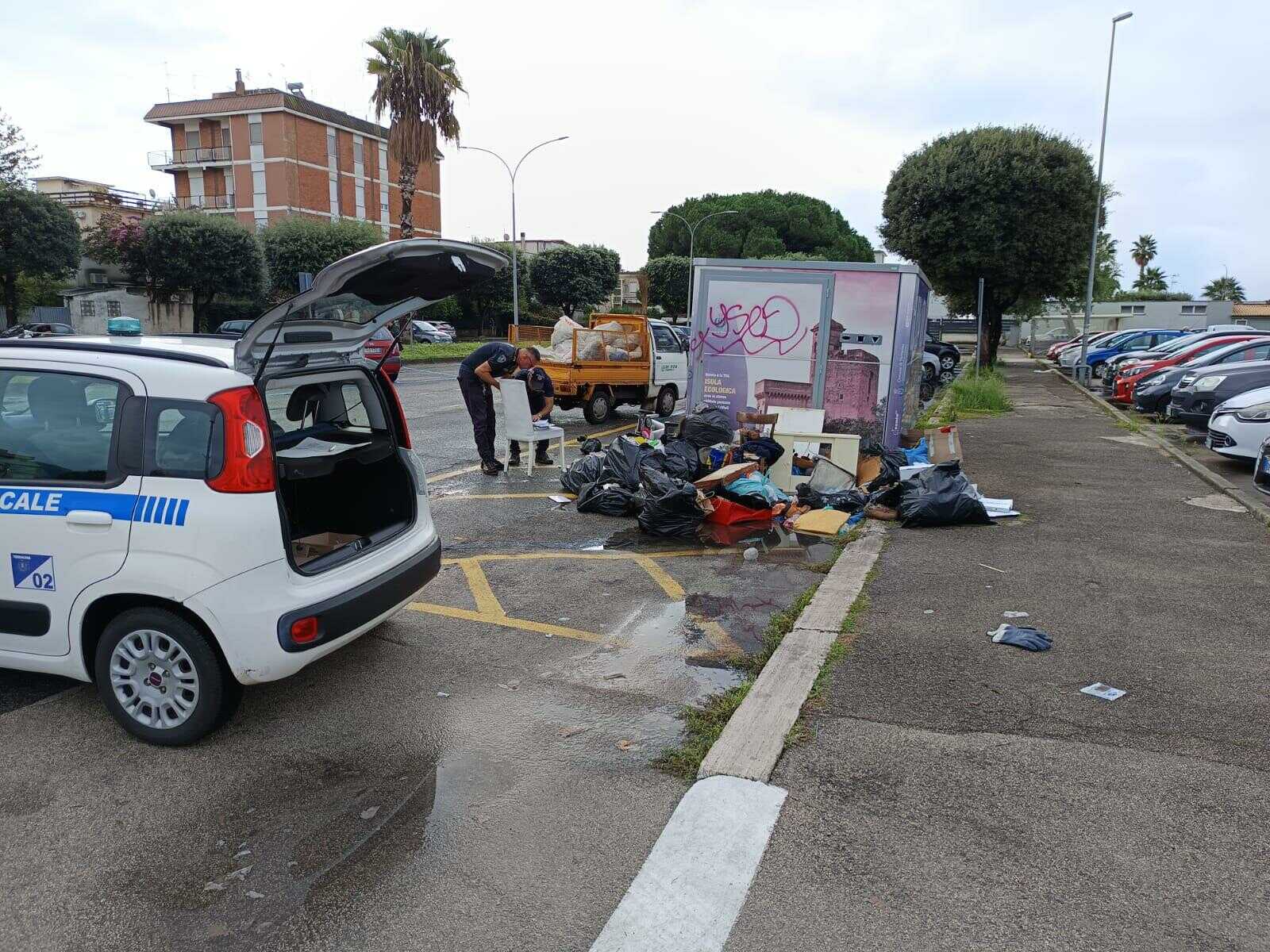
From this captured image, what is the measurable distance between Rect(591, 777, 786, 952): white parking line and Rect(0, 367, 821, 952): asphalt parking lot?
8cm

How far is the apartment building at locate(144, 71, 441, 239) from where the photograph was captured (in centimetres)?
5947

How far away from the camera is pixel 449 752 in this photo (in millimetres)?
3781

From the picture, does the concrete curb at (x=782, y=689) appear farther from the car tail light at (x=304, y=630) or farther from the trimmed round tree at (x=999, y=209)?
the trimmed round tree at (x=999, y=209)

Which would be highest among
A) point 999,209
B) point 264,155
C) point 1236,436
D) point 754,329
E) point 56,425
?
point 264,155

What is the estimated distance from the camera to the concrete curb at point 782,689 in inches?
141

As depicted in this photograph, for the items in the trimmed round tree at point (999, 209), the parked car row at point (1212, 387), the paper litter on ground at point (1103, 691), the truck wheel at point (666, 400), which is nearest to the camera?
the paper litter on ground at point (1103, 691)

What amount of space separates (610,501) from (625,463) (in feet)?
1.72

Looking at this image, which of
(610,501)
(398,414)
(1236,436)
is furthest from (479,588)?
(1236,436)

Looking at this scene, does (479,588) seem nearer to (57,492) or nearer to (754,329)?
(57,492)

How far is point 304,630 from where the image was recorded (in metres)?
3.60

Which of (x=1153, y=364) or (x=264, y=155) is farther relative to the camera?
(x=264, y=155)

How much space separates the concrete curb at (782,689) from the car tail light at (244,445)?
213cm

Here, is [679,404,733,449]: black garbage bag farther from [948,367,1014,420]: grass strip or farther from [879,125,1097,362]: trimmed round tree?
[879,125,1097,362]: trimmed round tree

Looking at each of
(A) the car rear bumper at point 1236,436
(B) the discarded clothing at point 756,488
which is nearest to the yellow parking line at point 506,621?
(B) the discarded clothing at point 756,488
